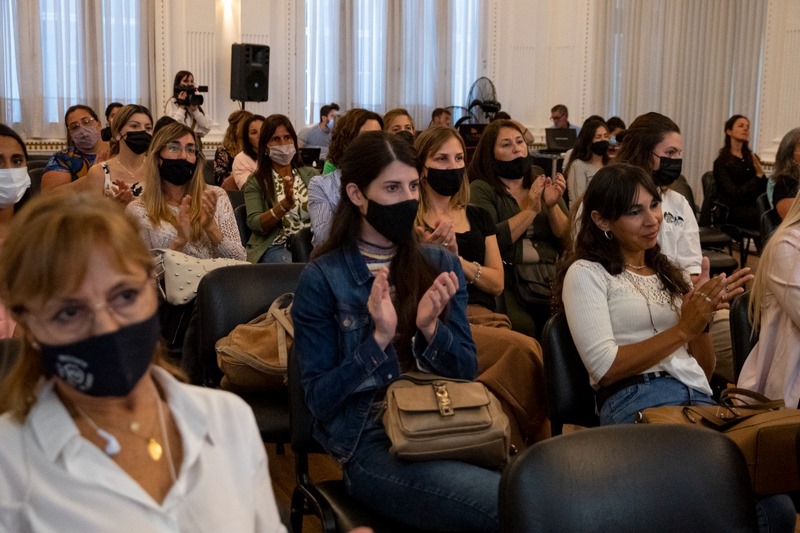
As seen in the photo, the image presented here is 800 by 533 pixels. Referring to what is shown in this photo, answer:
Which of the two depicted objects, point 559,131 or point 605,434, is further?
point 559,131

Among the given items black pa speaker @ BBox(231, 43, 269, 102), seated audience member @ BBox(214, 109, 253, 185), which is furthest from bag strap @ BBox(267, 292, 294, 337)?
black pa speaker @ BBox(231, 43, 269, 102)

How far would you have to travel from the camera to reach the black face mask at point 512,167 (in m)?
4.43

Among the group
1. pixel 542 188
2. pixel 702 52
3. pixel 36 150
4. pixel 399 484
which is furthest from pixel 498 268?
pixel 702 52

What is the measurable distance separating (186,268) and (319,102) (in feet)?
26.7

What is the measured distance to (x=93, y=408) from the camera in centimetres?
148

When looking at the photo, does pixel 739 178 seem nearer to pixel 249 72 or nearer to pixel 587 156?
pixel 587 156

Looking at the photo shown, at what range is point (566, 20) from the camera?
12445 mm

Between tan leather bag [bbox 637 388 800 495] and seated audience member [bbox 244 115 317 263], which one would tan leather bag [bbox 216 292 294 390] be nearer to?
tan leather bag [bbox 637 388 800 495]

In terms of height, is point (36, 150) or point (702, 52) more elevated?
point (702, 52)

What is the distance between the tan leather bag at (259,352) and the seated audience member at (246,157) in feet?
11.5

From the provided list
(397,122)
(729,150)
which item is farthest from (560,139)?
(397,122)

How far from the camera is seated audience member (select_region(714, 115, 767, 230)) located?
312 inches

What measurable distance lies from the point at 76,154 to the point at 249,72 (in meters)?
4.70

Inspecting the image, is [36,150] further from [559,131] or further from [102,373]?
[102,373]
